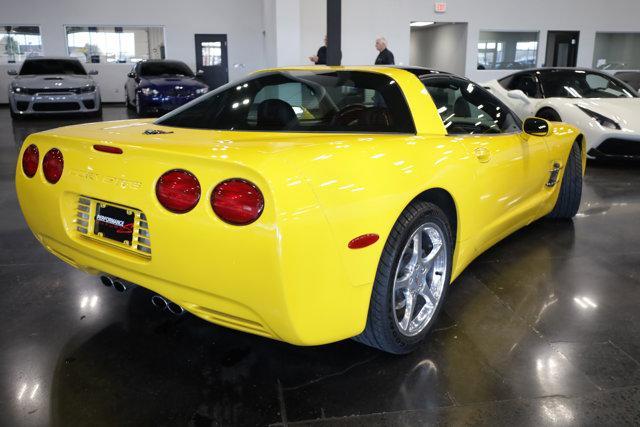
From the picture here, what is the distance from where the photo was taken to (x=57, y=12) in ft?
52.5

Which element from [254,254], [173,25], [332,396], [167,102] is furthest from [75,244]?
[173,25]

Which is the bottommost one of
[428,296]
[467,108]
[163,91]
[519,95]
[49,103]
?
[428,296]

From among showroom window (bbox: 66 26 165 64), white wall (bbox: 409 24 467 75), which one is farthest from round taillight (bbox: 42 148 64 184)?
showroom window (bbox: 66 26 165 64)

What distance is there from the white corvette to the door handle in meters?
4.37

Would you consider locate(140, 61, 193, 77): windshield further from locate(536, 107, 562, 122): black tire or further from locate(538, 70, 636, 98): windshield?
locate(536, 107, 562, 122): black tire

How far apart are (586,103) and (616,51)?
1213 cm

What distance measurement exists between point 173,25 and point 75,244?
15906 mm

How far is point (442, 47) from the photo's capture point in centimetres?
1884

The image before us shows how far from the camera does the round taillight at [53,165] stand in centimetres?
211

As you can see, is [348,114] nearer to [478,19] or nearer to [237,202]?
[237,202]

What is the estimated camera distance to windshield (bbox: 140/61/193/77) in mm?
12516

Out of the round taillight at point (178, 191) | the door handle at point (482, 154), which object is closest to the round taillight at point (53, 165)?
the round taillight at point (178, 191)

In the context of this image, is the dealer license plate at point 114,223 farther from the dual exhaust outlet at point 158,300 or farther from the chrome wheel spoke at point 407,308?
the chrome wheel spoke at point 407,308

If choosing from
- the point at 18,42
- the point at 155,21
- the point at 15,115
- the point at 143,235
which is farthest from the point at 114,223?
the point at 18,42
